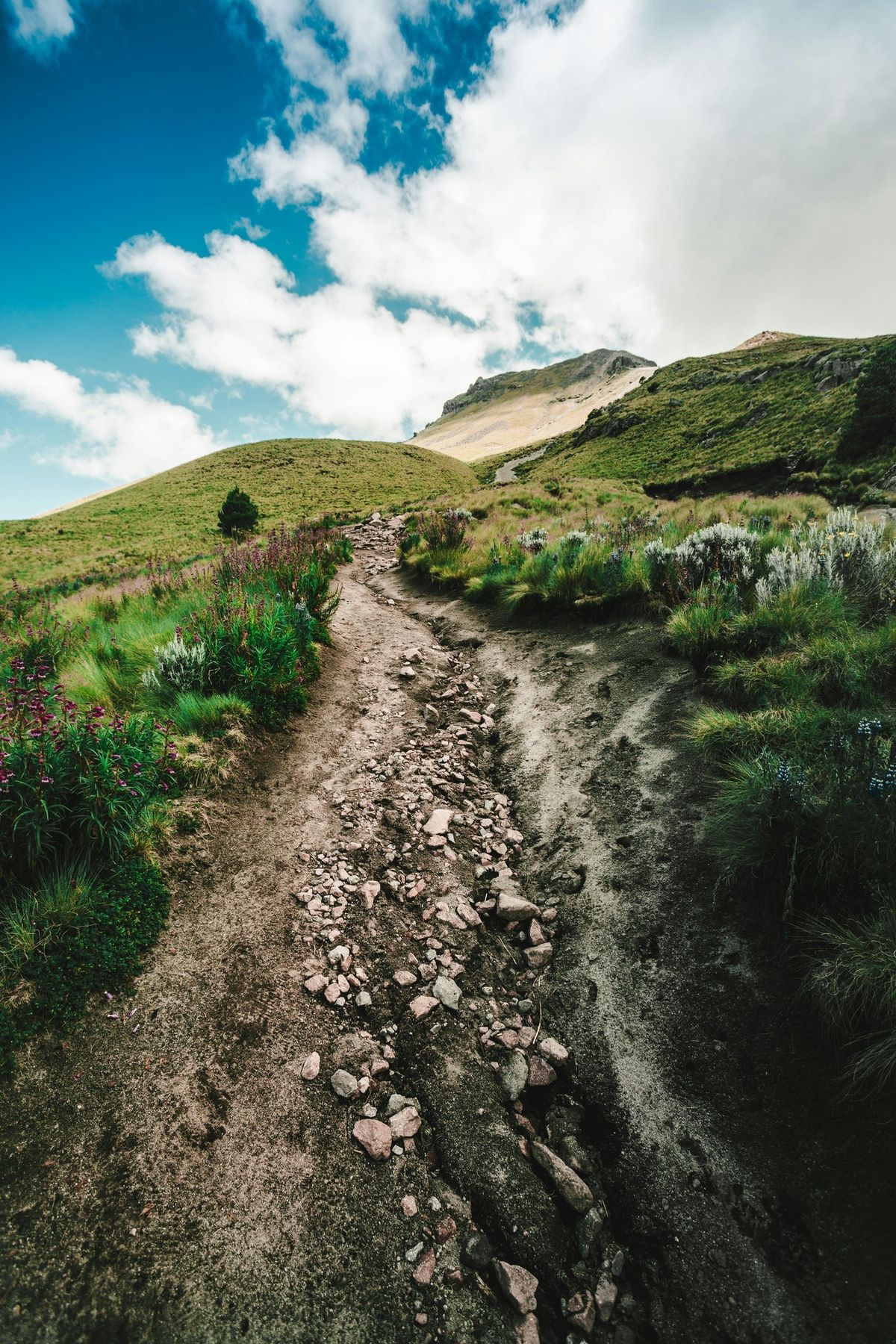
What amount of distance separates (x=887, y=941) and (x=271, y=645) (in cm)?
571

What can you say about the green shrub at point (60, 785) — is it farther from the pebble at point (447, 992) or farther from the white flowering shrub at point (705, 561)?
the white flowering shrub at point (705, 561)

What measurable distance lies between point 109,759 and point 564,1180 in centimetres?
358

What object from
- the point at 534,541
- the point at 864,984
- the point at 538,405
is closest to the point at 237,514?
the point at 534,541

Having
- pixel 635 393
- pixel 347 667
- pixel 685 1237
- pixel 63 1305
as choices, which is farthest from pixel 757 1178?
pixel 635 393

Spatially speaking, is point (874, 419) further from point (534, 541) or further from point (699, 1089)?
point (699, 1089)

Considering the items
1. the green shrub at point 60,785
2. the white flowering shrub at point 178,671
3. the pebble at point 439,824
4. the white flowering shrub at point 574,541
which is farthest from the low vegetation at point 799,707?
the white flowering shrub at point 178,671

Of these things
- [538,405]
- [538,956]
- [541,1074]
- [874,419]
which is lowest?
[541,1074]

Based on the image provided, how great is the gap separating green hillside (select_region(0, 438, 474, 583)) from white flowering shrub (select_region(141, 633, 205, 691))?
23604 mm

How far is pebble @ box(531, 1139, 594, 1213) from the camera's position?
227 centimetres

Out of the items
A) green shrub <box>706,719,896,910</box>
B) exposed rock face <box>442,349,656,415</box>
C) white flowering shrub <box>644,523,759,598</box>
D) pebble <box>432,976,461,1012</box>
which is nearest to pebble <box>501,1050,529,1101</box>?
pebble <box>432,976,461,1012</box>

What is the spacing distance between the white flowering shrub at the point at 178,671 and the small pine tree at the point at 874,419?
33.9m

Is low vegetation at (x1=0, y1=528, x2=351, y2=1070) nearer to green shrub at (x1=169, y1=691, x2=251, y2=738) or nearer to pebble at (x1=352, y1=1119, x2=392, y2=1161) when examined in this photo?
green shrub at (x1=169, y1=691, x2=251, y2=738)

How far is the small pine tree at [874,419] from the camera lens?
2628 cm

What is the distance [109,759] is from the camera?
3.50 m
